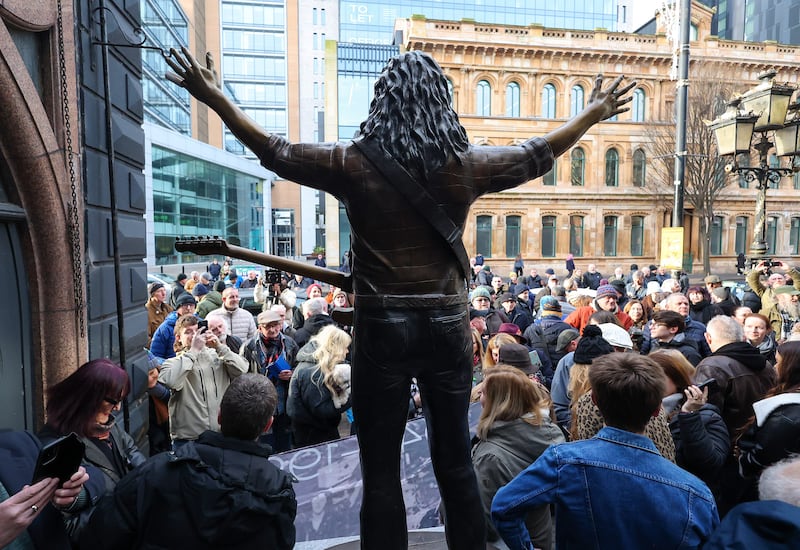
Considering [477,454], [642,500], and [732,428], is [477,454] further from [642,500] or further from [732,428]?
[732,428]

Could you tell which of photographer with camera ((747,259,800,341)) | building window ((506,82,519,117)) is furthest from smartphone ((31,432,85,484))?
building window ((506,82,519,117))

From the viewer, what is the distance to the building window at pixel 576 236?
32344 millimetres

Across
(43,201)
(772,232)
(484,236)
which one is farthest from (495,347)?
(772,232)

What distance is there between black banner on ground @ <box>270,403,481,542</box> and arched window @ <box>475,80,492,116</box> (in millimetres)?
28539

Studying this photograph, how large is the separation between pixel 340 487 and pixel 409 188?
2.36 metres

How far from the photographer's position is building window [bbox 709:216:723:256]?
33.2 metres

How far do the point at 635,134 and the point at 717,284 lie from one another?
83.6ft

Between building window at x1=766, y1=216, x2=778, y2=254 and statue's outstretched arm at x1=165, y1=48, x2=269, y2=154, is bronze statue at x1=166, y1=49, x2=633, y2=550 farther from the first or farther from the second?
building window at x1=766, y1=216, x2=778, y2=254

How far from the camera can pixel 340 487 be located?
370cm

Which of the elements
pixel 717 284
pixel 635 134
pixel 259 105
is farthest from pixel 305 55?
pixel 717 284

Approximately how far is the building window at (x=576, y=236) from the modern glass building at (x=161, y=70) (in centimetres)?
2391

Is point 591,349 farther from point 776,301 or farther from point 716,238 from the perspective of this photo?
point 716,238

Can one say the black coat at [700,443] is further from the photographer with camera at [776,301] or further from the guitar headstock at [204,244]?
the photographer with camera at [776,301]

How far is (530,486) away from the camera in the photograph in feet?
6.17
